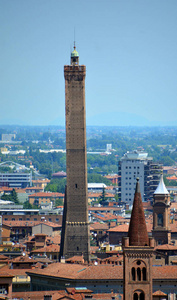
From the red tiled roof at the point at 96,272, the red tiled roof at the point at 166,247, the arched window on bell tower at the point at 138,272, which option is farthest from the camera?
the red tiled roof at the point at 166,247

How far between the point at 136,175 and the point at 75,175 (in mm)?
71846

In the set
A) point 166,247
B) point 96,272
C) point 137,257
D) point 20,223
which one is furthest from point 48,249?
point 137,257

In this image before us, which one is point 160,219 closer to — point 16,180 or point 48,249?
point 48,249

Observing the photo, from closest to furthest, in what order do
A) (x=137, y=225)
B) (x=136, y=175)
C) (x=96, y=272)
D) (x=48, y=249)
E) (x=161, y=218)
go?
1. (x=137, y=225)
2. (x=96, y=272)
3. (x=48, y=249)
4. (x=161, y=218)
5. (x=136, y=175)

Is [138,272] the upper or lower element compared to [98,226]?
lower

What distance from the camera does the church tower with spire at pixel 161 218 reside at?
82.4 meters

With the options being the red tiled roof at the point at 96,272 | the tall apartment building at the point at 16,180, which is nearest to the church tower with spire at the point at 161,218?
the red tiled roof at the point at 96,272

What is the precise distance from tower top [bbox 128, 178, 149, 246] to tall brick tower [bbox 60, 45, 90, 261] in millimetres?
28607

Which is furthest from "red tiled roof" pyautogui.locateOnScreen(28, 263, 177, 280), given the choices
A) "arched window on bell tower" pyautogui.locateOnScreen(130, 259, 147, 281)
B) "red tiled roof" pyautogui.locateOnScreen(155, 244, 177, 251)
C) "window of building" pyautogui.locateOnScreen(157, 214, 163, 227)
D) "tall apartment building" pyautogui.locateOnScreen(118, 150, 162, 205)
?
"tall apartment building" pyautogui.locateOnScreen(118, 150, 162, 205)

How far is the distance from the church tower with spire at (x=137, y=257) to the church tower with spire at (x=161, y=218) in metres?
34.4

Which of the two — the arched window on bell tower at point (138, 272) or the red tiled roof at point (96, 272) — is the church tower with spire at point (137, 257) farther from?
the red tiled roof at point (96, 272)

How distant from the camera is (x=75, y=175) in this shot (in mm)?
76625

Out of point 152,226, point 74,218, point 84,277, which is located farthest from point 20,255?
point 84,277

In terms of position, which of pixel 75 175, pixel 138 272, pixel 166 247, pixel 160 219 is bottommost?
pixel 138 272
